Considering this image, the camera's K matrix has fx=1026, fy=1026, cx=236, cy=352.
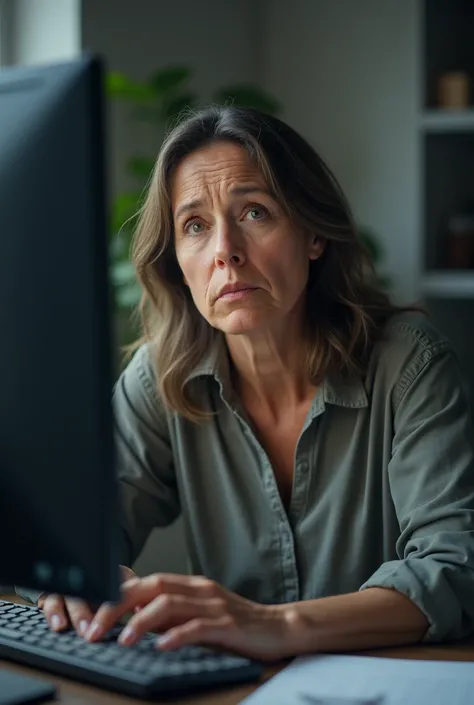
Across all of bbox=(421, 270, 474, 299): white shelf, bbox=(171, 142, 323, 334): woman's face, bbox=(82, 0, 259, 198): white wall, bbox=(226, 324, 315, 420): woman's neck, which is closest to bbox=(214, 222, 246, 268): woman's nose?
bbox=(171, 142, 323, 334): woman's face

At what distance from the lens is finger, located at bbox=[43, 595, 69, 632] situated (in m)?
1.02

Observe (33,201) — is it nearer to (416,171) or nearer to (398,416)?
(398,416)

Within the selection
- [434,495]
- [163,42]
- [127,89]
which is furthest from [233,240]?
[163,42]

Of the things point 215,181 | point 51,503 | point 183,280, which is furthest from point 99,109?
point 183,280

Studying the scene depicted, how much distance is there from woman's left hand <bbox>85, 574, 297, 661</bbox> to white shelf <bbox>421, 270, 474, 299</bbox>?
2226 millimetres

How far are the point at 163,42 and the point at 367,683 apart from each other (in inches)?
103

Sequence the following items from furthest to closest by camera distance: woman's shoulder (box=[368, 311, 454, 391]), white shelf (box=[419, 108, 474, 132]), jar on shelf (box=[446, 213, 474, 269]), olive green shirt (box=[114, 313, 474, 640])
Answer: jar on shelf (box=[446, 213, 474, 269]) < white shelf (box=[419, 108, 474, 132]) < woman's shoulder (box=[368, 311, 454, 391]) < olive green shirt (box=[114, 313, 474, 640])

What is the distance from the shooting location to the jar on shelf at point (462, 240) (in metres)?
3.19

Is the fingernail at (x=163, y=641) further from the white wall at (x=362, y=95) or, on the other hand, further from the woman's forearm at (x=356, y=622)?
the white wall at (x=362, y=95)

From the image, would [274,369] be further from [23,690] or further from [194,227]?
[23,690]

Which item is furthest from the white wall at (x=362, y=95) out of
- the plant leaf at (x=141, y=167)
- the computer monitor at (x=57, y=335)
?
the computer monitor at (x=57, y=335)

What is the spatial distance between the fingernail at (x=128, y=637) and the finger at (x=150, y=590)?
27 millimetres

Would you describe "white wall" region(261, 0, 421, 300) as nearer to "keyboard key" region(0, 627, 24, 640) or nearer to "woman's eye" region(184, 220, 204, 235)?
"woman's eye" region(184, 220, 204, 235)

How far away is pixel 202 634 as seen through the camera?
96 cm
